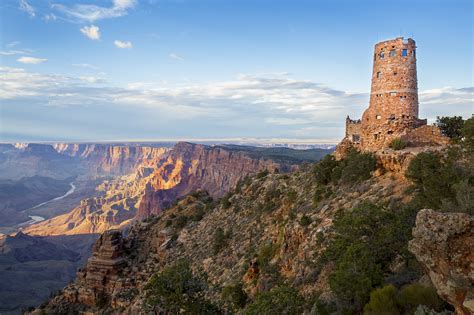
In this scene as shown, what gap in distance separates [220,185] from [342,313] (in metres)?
172

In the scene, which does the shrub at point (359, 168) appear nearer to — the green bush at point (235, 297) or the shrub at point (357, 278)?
the green bush at point (235, 297)

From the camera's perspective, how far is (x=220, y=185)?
186125 mm

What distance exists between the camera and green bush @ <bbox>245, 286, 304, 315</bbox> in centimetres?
1529

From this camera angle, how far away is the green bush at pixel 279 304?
1529 centimetres

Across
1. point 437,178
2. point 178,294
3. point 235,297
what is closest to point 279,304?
point 178,294

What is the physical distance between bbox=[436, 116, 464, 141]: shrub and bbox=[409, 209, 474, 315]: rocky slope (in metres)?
22.2

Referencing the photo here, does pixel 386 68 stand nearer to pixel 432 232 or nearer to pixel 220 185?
pixel 432 232

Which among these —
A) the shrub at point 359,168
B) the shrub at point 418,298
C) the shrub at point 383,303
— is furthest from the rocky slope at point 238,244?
the shrub at point 418,298

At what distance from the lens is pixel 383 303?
41.5ft

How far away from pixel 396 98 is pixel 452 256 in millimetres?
21991

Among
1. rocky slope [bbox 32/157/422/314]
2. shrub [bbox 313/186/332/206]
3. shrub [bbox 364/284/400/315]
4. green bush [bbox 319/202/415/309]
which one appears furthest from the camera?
shrub [bbox 313/186/332/206]

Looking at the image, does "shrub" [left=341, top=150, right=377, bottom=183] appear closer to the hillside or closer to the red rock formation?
the hillside

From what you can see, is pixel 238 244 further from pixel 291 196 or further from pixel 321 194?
pixel 321 194

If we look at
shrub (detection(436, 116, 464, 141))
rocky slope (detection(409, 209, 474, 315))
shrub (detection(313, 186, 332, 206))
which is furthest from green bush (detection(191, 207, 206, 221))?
rocky slope (detection(409, 209, 474, 315))
